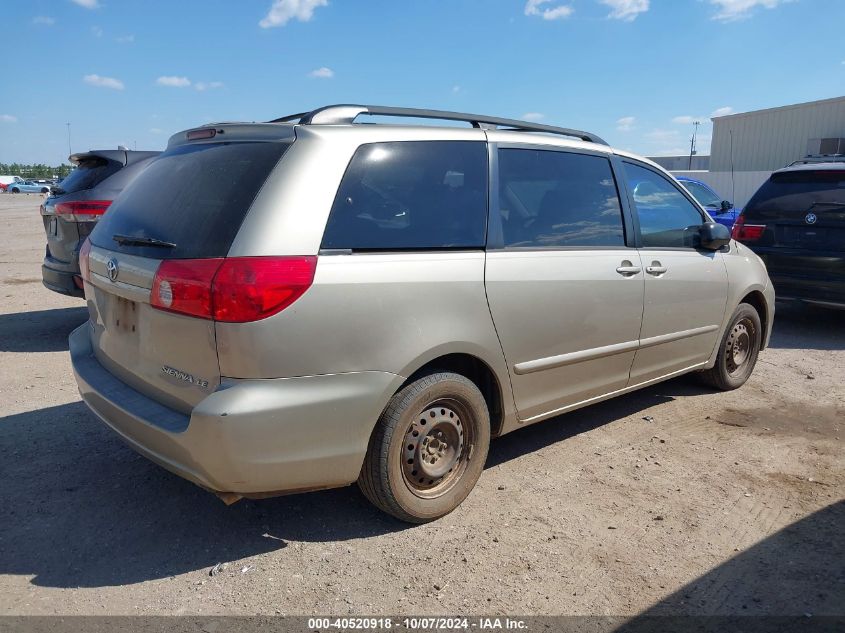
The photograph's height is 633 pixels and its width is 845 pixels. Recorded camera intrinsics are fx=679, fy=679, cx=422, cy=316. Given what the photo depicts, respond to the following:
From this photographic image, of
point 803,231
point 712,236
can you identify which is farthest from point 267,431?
point 803,231

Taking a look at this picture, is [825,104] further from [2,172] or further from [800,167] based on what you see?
[2,172]

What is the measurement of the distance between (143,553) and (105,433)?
1.55 meters

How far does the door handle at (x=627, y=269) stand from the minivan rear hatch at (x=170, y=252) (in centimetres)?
219

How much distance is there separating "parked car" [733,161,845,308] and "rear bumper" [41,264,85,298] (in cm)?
714

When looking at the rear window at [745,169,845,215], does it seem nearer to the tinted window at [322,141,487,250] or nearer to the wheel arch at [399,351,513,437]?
the tinted window at [322,141,487,250]

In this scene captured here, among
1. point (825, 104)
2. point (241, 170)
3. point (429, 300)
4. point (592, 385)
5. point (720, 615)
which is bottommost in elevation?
point (720, 615)

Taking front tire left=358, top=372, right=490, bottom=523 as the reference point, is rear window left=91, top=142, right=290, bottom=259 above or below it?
above

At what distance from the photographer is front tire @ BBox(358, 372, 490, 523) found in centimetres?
307

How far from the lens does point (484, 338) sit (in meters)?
3.33

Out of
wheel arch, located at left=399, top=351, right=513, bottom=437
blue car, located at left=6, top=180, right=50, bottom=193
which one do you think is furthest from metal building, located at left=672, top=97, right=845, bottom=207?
blue car, located at left=6, top=180, right=50, bottom=193

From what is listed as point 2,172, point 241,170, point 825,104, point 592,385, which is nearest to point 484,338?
point 592,385

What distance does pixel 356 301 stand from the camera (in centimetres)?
284

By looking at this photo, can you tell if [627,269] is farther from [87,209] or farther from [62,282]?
[62,282]

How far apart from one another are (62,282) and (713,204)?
411 inches
